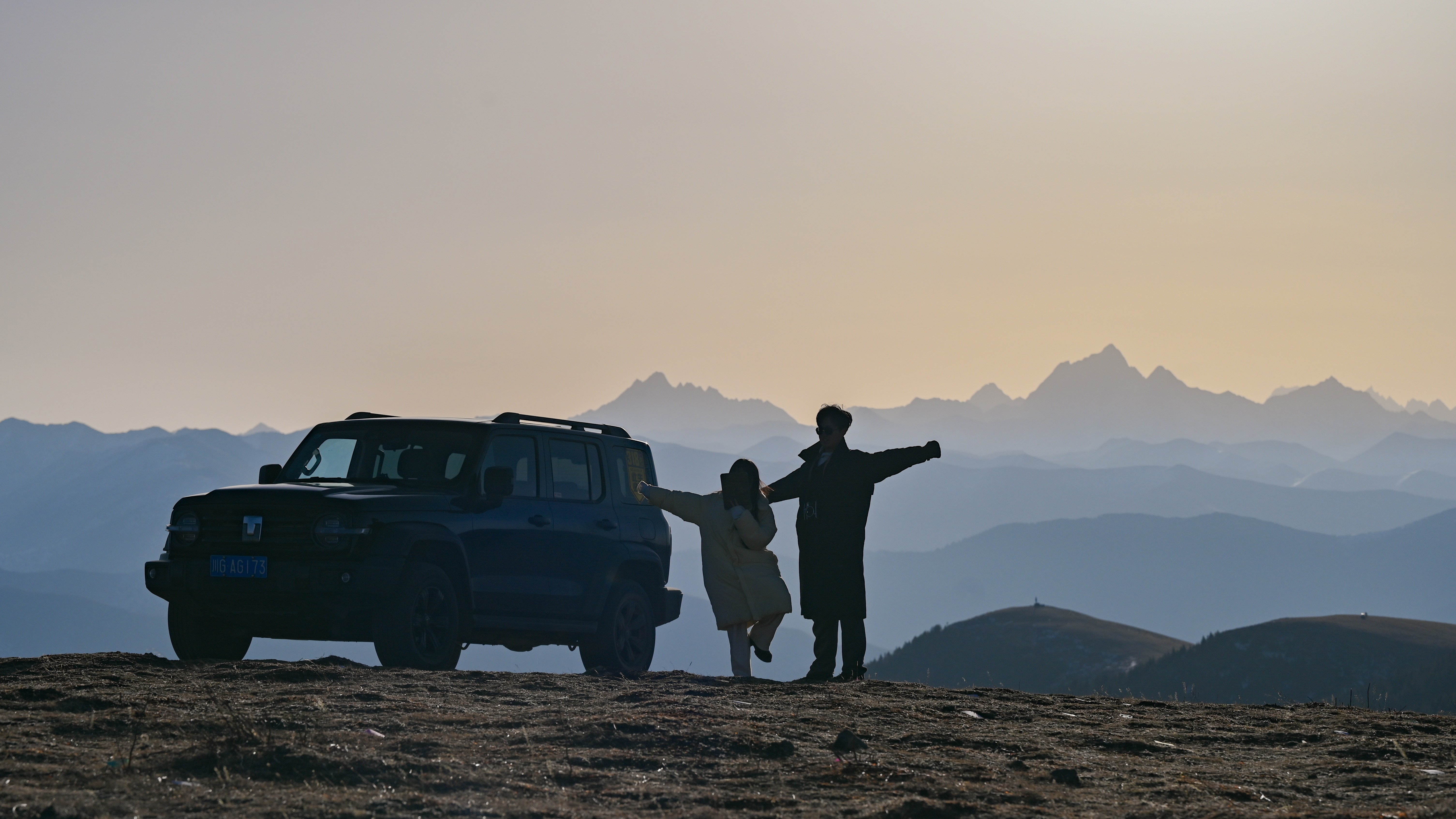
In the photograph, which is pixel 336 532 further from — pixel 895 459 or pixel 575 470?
pixel 895 459

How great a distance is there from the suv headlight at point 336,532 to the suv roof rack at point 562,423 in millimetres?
1918

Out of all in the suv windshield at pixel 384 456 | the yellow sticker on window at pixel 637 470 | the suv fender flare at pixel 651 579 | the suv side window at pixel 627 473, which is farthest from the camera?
the yellow sticker on window at pixel 637 470

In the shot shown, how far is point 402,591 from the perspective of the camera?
1080 centimetres

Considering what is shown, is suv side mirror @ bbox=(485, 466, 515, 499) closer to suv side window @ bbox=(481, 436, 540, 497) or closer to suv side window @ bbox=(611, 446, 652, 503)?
suv side window @ bbox=(481, 436, 540, 497)

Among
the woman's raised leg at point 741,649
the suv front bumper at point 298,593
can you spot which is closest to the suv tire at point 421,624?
the suv front bumper at point 298,593

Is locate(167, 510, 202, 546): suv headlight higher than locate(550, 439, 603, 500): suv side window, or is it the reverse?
locate(550, 439, 603, 500): suv side window

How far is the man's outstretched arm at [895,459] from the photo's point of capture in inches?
454

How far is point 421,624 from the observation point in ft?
36.4

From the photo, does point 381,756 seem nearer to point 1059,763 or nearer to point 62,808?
point 62,808

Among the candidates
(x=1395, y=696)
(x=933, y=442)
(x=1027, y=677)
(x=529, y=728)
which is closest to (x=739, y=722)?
(x=529, y=728)

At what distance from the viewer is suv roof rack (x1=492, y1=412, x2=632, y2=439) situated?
1243 centimetres

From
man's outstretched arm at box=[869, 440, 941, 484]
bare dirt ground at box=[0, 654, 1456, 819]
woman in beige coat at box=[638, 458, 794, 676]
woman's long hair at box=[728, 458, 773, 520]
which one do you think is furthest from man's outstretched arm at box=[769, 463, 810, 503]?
bare dirt ground at box=[0, 654, 1456, 819]

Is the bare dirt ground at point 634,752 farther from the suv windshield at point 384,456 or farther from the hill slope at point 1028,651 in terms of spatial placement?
the hill slope at point 1028,651

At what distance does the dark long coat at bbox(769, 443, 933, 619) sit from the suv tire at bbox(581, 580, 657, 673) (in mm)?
1709
